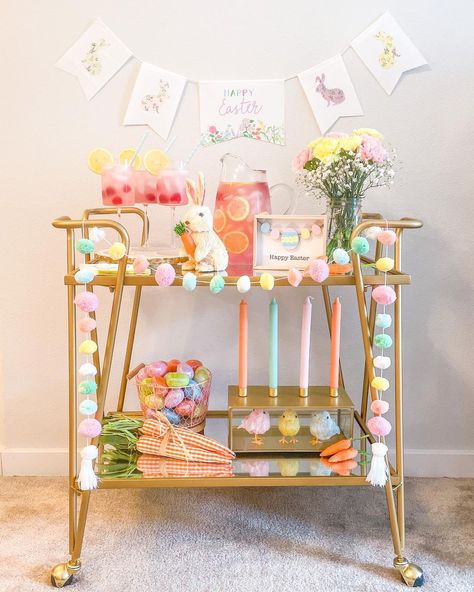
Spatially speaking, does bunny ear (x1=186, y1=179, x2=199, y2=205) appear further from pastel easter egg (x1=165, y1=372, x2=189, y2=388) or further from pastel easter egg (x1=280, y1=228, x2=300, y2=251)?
pastel easter egg (x1=165, y1=372, x2=189, y2=388)

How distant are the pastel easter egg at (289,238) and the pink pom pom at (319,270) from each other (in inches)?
4.7

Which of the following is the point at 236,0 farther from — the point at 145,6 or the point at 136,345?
the point at 136,345

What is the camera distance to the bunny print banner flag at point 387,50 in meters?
1.86

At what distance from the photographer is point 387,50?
1861 mm

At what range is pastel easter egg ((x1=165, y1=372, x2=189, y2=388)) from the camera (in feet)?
5.51

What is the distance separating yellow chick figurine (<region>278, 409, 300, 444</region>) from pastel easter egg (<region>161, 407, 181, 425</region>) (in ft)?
0.86

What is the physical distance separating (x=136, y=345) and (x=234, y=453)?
20.2 inches

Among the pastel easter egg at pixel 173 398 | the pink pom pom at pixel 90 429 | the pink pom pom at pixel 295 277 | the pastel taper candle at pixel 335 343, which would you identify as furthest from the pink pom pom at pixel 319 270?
the pink pom pom at pixel 90 429

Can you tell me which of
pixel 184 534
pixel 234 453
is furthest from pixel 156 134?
pixel 184 534

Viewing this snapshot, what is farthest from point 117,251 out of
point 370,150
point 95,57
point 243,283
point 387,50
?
point 387,50

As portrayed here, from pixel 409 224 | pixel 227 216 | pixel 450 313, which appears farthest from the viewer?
pixel 450 313

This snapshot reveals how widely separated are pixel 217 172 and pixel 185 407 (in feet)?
2.19

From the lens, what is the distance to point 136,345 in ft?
6.63

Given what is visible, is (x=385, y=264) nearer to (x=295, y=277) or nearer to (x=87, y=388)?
(x=295, y=277)
